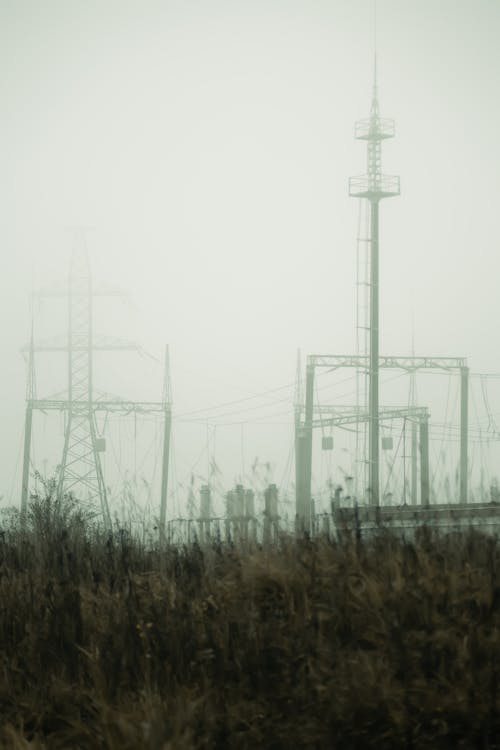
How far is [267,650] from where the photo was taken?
25.3ft

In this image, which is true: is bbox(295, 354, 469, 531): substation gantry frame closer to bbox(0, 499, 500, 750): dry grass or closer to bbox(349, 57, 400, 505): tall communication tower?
bbox(349, 57, 400, 505): tall communication tower

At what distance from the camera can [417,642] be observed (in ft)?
23.8

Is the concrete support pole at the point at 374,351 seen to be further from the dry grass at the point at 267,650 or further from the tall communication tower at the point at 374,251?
the dry grass at the point at 267,650

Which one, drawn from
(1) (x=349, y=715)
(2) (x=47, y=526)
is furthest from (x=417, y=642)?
(2) (x=47, y=526)

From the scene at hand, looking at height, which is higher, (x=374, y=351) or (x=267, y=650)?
(x=374, y=351)

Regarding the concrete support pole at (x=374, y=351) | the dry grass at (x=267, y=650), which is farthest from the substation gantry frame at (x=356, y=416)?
the dry grass at (x=267, y=650)

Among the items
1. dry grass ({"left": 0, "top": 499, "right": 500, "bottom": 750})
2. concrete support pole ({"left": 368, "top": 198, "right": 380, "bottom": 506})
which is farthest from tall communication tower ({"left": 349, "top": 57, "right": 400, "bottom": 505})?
dry grass ({"left": 0, "top": 499, "right": 500, "bottom": 750})

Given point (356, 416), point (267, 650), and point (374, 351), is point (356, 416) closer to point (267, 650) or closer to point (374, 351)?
point (374, 351)

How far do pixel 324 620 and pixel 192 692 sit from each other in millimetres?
1038

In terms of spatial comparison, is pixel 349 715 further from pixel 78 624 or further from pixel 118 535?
pixel 118 535

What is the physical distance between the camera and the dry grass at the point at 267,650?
675cm

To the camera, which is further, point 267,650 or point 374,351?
point 374,351

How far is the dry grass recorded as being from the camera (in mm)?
6754

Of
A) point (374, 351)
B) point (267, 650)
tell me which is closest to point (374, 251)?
point (374, 351)
